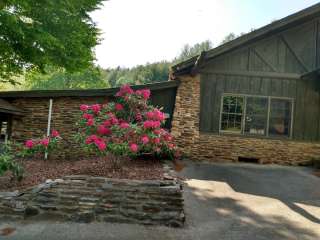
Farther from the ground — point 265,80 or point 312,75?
point 312,75

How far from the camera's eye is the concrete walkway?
3.98 meters

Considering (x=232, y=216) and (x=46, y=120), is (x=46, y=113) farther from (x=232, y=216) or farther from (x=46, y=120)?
(x=232, y=216)

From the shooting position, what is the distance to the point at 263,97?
9875 millimetres

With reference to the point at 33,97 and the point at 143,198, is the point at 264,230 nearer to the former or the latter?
the point at 143,198

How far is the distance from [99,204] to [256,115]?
741 centimetres

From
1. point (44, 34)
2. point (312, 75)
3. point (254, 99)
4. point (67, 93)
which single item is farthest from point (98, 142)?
point (312, 75)

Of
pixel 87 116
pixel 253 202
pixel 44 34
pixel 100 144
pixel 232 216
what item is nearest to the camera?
pixel 232 216

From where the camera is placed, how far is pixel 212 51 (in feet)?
29.4

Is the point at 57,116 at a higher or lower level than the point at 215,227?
higher

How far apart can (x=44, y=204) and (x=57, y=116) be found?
202 inches

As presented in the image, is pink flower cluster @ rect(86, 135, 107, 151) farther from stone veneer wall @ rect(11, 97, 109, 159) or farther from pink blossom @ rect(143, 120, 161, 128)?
stone veneer wall @ rect(11, 97, 109, 159)

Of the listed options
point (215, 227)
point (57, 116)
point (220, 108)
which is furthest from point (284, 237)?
point (57, 116)

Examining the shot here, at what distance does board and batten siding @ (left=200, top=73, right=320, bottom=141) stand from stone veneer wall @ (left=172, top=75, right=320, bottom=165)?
15.5 inches

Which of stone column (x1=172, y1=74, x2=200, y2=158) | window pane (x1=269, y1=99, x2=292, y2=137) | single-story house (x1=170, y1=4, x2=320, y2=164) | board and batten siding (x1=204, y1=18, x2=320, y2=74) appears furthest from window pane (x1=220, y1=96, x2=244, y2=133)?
board and batten siding (x1=204, y1=18, x2=320, y2=74)
